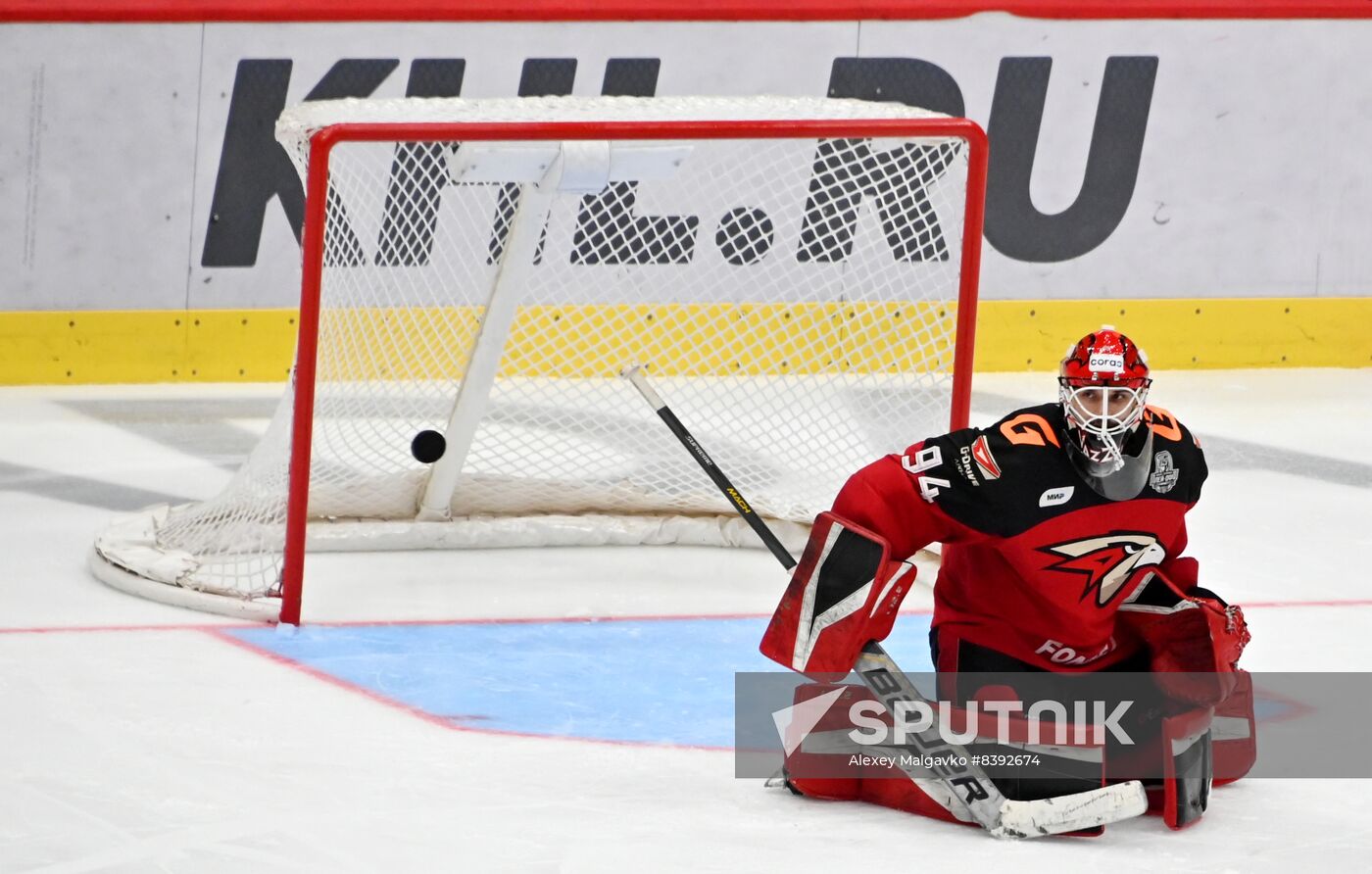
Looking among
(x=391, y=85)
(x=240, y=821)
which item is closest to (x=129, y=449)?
(x=391, y=85)

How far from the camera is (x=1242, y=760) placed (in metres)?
3.39

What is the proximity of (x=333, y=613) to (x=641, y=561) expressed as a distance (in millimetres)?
939

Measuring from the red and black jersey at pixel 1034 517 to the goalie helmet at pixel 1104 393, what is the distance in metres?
0.06

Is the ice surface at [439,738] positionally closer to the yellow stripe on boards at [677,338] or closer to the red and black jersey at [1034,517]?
the red and black jersey at [1034,517]

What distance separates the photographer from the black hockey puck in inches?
189

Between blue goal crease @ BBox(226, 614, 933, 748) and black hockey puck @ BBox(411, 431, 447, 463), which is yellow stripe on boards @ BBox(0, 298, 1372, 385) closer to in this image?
black hockey puck @ BBox(411, 431, 447, 463)

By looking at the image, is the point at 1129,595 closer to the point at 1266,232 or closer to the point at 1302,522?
the point at 1302,522

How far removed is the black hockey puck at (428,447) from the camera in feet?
15.8

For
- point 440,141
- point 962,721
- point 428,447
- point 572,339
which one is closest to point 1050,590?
point 962,721

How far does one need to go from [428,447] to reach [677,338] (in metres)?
1.92

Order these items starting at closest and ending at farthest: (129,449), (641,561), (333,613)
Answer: (333,613)
(641,561)
(129,449)

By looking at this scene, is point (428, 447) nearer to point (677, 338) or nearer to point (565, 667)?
point (565, 667)

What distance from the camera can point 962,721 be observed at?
3.21 meters

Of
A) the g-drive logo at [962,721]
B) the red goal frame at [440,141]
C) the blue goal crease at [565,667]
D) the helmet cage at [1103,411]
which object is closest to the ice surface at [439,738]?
the blue goal crease at [565,667]
